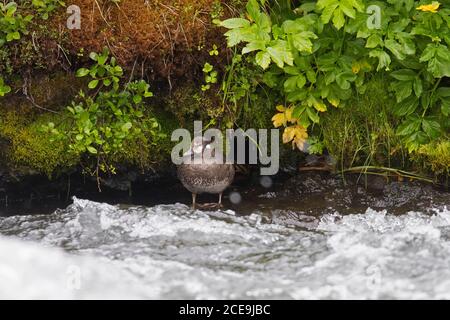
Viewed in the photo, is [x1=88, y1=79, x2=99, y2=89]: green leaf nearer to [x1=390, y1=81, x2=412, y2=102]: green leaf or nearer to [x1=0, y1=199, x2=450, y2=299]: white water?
[x1=0, y1=199, x2=450, y2=299]: white water

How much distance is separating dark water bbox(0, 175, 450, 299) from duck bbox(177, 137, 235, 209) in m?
0.17

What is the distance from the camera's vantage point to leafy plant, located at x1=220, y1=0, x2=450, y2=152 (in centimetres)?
443

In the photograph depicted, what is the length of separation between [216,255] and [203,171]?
34.7 inches

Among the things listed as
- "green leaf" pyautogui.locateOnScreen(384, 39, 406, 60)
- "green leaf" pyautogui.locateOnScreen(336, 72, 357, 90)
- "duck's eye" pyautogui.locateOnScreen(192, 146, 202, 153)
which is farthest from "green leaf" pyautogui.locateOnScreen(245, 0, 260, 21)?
"duck's eye" pyautogui.locateOnScreen(192, 146, 202, 153)

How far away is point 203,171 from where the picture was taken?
4.80 m

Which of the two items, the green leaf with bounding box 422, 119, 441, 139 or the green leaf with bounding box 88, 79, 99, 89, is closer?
the green leaf with bounding box 88, 79, 99, 89

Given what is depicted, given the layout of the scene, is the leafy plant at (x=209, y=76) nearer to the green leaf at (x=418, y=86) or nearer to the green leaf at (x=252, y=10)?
the green leaf at (x=252, y=10)

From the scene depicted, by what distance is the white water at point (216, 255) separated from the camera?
11.8 ft

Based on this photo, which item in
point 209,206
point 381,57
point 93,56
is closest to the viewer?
point 381,57

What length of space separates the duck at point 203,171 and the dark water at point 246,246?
0.57 feet

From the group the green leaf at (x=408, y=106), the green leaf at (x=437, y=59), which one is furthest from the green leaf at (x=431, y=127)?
the green leaf at (x=437, y=59)

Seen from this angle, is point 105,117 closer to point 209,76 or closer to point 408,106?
point 209,76

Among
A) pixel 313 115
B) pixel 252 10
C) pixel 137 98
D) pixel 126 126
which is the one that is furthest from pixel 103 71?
pixel 313 115

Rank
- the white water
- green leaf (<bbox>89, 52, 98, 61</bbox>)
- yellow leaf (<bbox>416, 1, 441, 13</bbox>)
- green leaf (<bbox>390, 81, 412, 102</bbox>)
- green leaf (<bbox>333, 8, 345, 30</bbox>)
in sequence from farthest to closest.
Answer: green leaf (<bbox>390, 81, 412, 102</bbox>)
green leaf (<bbox>89, 52, 98, 61</bbox>)
green leaf (<bbox>333, 8, 345, 30</bbox>)
yellow leaf (<bbox>416, 1, 441, 13</bbox>)
the white water
